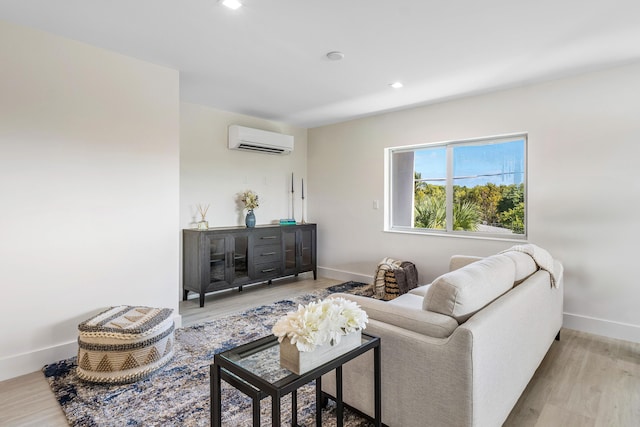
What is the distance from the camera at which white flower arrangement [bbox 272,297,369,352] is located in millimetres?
1192

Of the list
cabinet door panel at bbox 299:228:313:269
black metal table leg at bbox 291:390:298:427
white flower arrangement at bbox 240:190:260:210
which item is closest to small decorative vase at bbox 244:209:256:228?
white flower arrangement at bbox 240:190:260:210

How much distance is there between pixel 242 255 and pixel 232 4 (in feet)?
9.31

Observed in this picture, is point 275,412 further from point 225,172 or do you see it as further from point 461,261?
point 225,172

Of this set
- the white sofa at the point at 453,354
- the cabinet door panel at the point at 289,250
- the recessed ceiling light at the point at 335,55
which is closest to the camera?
the white sofa at the point at 453,354

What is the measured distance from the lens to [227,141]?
4.54 m

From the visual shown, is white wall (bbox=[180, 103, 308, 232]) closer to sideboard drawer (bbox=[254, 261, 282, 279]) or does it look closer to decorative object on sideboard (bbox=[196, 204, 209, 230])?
decorative object on sideboard (bbox=[196, 204, 209, 230])

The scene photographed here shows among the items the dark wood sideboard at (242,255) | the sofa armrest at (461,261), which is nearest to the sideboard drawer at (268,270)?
the dark wood sideboard at (242,255)

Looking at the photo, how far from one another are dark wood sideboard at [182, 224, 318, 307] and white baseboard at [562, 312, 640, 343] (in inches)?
124

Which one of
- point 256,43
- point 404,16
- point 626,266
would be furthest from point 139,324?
point 626,266

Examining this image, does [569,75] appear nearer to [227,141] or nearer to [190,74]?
[190,74]

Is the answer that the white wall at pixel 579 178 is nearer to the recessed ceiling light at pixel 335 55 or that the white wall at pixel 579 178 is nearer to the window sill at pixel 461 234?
the window sill at pixel 461 234

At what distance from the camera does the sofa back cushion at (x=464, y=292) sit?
153cm

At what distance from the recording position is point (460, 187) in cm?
407

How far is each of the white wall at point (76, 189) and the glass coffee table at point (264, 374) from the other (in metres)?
1.94
